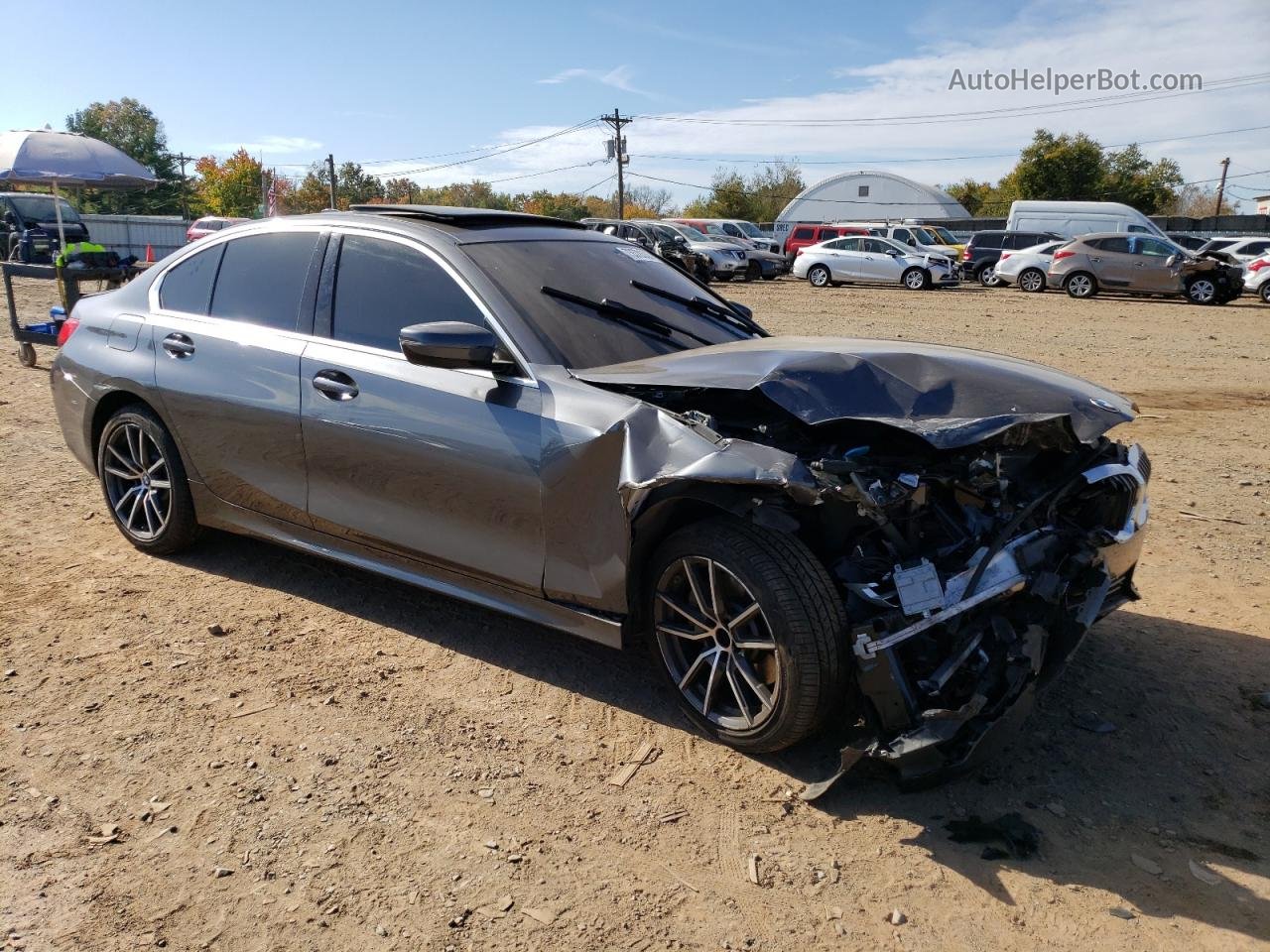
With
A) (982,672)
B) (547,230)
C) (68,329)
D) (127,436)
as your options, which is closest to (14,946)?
(982,672)

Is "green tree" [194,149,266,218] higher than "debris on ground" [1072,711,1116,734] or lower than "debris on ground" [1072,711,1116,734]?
higher

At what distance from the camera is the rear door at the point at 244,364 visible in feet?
14.5

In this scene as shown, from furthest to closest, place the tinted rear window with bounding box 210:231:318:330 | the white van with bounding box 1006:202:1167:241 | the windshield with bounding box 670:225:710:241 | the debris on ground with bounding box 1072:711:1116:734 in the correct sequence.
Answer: the white van with bounding box 1006:202:1167:241 → the windshield with bounding box 670:225:710:241 → the tinted rear window with bounding box 210:231:318:330 → the debris on ground with bounding box 1072:711:1116:734

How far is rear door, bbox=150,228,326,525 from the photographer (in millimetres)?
4414

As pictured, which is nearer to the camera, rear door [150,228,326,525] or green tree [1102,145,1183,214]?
rear door [150,228,326,525]

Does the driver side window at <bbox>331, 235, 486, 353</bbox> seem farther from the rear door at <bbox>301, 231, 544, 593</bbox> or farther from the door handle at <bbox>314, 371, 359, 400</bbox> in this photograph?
the door handle at <bbox>314, 371, 359, 400</bbox>

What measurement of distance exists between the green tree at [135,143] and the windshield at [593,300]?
78.5 metres

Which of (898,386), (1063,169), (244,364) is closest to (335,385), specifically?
(244,364)

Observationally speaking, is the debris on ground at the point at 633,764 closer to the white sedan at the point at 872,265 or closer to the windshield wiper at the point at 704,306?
the windshield wiper at the point at 704,306

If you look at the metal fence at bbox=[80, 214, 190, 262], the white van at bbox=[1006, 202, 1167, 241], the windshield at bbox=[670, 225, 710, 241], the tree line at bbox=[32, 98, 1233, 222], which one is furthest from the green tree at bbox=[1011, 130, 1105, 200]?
the metal fence at bbox=[80, 214, 190, 262]

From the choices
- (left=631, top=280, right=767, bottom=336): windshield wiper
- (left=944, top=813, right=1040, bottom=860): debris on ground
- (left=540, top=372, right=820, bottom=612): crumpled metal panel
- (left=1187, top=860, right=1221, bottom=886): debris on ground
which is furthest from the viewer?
(left=631, top=280, right=767, bottom=336): windshield wiper

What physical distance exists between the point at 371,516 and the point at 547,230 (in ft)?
5.32

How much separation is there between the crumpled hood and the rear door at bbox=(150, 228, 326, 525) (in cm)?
149

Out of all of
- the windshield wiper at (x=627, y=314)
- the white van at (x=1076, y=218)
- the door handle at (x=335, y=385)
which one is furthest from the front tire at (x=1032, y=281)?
the door handle at (x=335, y=385)
